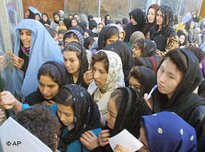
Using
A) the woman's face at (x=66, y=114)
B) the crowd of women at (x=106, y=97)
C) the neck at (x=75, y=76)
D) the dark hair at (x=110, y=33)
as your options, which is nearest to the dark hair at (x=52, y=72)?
the crowd of women at (x=106, y=97)

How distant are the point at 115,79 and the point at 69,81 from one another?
56 cm

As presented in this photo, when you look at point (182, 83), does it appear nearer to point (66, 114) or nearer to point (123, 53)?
point (66, 114)

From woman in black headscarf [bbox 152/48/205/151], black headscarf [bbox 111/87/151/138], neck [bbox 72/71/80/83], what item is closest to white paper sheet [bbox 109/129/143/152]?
black headscarf [bbox 111/87/151/138]

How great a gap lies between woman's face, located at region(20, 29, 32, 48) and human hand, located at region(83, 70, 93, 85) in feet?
2.58

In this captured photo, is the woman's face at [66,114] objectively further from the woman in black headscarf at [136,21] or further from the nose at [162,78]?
the woman in black headscarf at [136,21]

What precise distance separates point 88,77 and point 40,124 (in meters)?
1.26

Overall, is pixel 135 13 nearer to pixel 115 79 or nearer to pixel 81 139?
pixel 115 79

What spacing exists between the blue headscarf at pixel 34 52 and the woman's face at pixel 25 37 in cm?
5

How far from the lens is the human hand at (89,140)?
1311 mm

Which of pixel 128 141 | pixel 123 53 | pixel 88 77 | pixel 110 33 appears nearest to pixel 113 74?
pixel 88 77

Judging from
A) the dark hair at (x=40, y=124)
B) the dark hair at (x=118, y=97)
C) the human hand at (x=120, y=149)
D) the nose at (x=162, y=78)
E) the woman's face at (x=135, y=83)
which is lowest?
the human hand at (x=120, y=149)

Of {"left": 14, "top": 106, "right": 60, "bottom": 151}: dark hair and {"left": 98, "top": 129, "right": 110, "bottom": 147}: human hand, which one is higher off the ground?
{"left": 14, "top": 106, "right": 60, "bottom": 151}: dark hair

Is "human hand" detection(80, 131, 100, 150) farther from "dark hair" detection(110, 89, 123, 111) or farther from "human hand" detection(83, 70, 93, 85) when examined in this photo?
"human hand" detection(83, 70, 93, 85)

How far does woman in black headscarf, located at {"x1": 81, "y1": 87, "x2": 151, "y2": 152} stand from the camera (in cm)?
121
